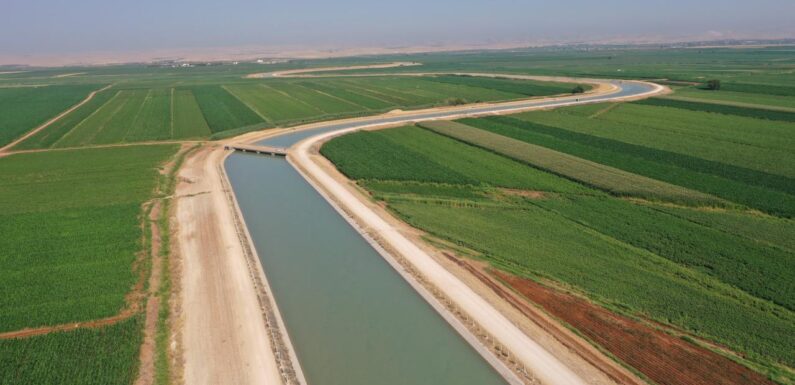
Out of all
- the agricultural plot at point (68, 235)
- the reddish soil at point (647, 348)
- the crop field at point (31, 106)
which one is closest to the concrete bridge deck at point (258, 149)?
the agricultural plot at point (68, 235)

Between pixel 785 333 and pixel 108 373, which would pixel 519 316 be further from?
pixel 108 373

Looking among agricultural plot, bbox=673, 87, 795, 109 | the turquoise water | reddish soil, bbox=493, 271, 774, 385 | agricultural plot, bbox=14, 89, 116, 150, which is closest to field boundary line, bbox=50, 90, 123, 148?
agricultural plot, bbox=14, 89, 116, 150

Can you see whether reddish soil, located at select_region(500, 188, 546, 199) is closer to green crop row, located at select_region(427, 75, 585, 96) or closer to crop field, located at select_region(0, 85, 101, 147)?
crop field, located at select_region(0, 85, 101, 147)

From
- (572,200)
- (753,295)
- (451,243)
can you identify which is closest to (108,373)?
(451,243)

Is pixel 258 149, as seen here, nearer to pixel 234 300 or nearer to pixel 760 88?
pixel 234 300

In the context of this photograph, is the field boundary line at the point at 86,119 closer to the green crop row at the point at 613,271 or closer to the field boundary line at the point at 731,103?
the green crop row at the point at 613,271
